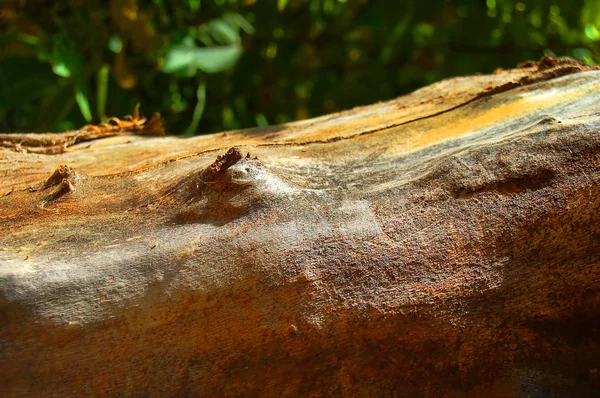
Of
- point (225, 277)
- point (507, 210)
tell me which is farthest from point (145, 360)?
point (507, 210)

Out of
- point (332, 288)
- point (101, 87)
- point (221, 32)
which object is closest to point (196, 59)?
point (221, 32)

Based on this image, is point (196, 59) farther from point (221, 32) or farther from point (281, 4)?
point (281, 4)

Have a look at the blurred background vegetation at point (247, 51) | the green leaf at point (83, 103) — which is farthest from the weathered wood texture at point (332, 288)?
the blurred background vegetation at point (247, 51)

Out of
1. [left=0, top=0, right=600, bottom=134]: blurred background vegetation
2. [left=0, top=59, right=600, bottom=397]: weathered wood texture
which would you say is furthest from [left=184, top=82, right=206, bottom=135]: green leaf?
[left=0, top=59, right=600, bottom=397]: weathered wood texture

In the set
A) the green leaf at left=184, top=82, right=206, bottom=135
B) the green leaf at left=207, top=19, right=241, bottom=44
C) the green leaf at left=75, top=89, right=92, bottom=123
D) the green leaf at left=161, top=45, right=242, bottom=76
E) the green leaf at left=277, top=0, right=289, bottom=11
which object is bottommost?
the green leaf at left=184, top=82, right=206, bottom=135

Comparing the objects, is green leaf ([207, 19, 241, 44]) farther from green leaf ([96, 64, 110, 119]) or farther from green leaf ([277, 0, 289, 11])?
green leaf ([96, 64, 110, 119])

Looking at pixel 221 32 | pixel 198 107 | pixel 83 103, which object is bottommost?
pixel 198 107

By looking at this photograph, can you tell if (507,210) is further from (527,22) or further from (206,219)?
(527,22)
